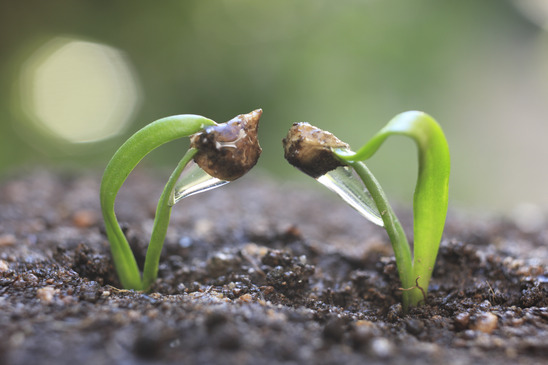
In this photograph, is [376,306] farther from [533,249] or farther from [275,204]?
[275,204]

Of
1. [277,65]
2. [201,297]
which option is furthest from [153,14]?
[201,297]

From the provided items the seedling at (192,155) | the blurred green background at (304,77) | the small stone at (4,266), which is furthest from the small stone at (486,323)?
the blurred green background at (304,77)

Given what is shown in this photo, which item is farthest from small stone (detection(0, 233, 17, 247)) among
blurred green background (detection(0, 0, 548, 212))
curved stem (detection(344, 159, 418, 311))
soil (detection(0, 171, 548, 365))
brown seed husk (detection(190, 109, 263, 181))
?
blurred green background (detection(0, 0, 548, 212))

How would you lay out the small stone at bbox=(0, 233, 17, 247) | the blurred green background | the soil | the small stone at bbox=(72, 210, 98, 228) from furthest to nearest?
1. the blurred green background
2. the small stone at bbox=(72, 210, 98, 228)
3. the small stone at bbox=(0, 233, 17, 247)
4. the soil

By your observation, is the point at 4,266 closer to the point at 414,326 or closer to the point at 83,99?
the point at 414,326

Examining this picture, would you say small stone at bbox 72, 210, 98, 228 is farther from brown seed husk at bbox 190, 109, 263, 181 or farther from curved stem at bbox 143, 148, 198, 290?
brown seed husk at bbox 190, 109, 263, 181

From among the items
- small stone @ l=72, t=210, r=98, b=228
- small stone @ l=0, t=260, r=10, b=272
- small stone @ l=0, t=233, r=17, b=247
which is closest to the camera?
small stone @ l=0, t=260, r=10, b=272

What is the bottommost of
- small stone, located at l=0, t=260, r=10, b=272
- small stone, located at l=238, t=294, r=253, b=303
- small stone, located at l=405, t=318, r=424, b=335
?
small stone, located at l=0, t=260, r=10, b=272

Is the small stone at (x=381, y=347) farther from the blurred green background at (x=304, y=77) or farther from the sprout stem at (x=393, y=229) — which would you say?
the blurred green background at (x=304, y=77)
